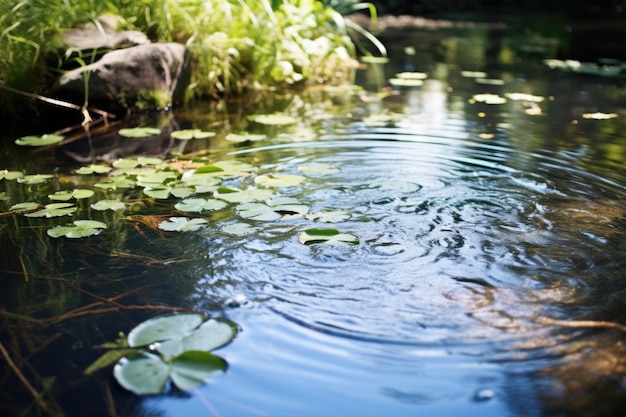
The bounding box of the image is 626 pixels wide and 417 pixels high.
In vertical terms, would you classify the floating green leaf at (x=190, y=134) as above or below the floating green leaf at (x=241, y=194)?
above

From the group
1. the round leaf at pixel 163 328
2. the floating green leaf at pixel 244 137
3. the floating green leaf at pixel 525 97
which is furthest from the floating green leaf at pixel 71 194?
the floating green leaf at pixel 525 97

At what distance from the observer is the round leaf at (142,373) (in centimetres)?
119

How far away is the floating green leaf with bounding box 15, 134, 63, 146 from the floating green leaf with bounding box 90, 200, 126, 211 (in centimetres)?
108

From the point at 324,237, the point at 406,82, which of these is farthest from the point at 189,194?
the point at 406,82

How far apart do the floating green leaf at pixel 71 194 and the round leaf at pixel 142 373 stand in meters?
1.20

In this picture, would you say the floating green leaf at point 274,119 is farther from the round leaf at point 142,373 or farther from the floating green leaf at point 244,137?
the round leaf at point 142,373

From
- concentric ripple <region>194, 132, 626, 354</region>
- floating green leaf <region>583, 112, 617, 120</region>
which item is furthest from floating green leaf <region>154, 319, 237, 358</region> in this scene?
floating green leaf <region>583, 112, 617, 120</region>

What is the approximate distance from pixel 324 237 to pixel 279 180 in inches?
25.8

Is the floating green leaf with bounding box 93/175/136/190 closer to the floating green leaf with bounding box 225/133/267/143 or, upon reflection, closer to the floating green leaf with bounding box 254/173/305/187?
the floating green leaf with bounding box 254/173/305/187

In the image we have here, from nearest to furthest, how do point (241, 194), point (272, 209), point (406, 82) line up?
1. point (272, 209)
2. point (241, 194)
3. point (406, 82)

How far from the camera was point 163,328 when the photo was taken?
1378mm

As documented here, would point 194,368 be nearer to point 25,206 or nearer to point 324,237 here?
point 324,237

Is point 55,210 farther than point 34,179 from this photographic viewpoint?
No

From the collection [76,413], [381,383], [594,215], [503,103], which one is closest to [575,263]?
[594,215]
